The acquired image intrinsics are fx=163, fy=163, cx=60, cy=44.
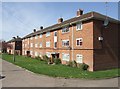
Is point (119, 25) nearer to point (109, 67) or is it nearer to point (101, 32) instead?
point (101, 32)

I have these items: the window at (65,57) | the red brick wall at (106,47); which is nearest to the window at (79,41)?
the red brick wall at (106,47)

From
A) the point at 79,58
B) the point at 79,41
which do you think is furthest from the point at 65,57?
the point at 79,41

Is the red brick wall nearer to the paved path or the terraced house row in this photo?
the terraced house row

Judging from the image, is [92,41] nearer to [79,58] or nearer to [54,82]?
[79,58]

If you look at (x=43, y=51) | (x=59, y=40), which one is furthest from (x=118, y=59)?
(x=43, y=51)

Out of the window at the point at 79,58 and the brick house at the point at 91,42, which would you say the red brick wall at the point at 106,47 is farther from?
the window at the point at 79,58

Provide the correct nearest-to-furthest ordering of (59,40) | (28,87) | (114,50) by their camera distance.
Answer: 1. (28,87)
2. (114,50)
3. (59,40)

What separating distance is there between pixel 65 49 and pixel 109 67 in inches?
332

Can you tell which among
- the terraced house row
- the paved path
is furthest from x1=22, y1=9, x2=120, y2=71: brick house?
the paved path

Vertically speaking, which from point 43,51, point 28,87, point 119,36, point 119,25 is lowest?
point 28,87

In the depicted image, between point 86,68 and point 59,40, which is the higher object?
point 59,40

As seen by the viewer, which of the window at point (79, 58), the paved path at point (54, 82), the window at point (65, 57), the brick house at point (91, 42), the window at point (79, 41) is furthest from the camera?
the window at point (65, 57)

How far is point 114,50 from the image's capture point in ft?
82.5

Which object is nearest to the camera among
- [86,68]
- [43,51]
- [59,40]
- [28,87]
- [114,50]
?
[28,87]
